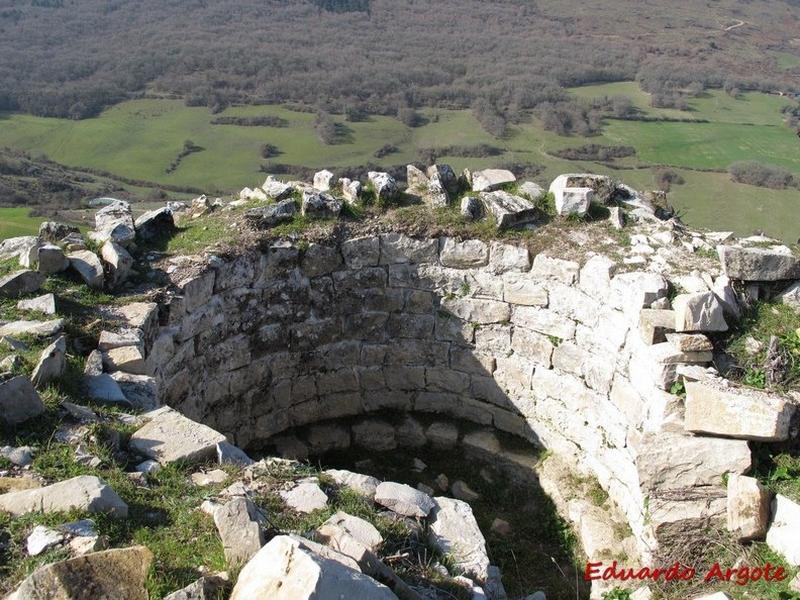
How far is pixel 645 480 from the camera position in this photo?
621 centimetres

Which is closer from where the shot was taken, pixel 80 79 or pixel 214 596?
pixel 214 596

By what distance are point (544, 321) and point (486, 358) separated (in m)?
0.91

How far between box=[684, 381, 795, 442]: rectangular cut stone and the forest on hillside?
3909 centimetres

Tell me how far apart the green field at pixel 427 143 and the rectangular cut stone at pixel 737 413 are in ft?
60.3

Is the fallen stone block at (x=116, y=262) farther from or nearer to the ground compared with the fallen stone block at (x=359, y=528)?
farther from the ground

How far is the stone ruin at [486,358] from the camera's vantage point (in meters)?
6.02

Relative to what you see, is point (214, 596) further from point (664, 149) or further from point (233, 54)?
point (233, 54)

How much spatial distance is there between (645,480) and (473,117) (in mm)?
44697

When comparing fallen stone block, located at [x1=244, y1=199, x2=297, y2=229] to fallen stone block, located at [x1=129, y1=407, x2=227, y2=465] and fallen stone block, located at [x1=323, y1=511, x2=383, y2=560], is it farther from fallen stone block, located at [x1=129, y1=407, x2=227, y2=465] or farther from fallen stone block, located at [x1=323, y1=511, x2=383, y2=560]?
fallen stone block, located at [x1=323, y1=511, x2=383, y2=560]

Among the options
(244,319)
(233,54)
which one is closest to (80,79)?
(233,54)

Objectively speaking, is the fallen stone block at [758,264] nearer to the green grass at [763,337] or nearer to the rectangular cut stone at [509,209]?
the green grass at [763,337]

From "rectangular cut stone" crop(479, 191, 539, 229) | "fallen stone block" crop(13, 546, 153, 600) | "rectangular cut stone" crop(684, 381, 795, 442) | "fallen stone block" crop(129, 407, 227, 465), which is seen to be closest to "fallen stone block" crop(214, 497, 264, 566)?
"fallen stone block" crop(13, 546, 153, 600)

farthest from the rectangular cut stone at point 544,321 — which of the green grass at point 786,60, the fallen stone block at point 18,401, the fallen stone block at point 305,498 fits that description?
the green grass at point 786,60

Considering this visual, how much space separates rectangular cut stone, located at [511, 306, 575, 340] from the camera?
7.92 metres
